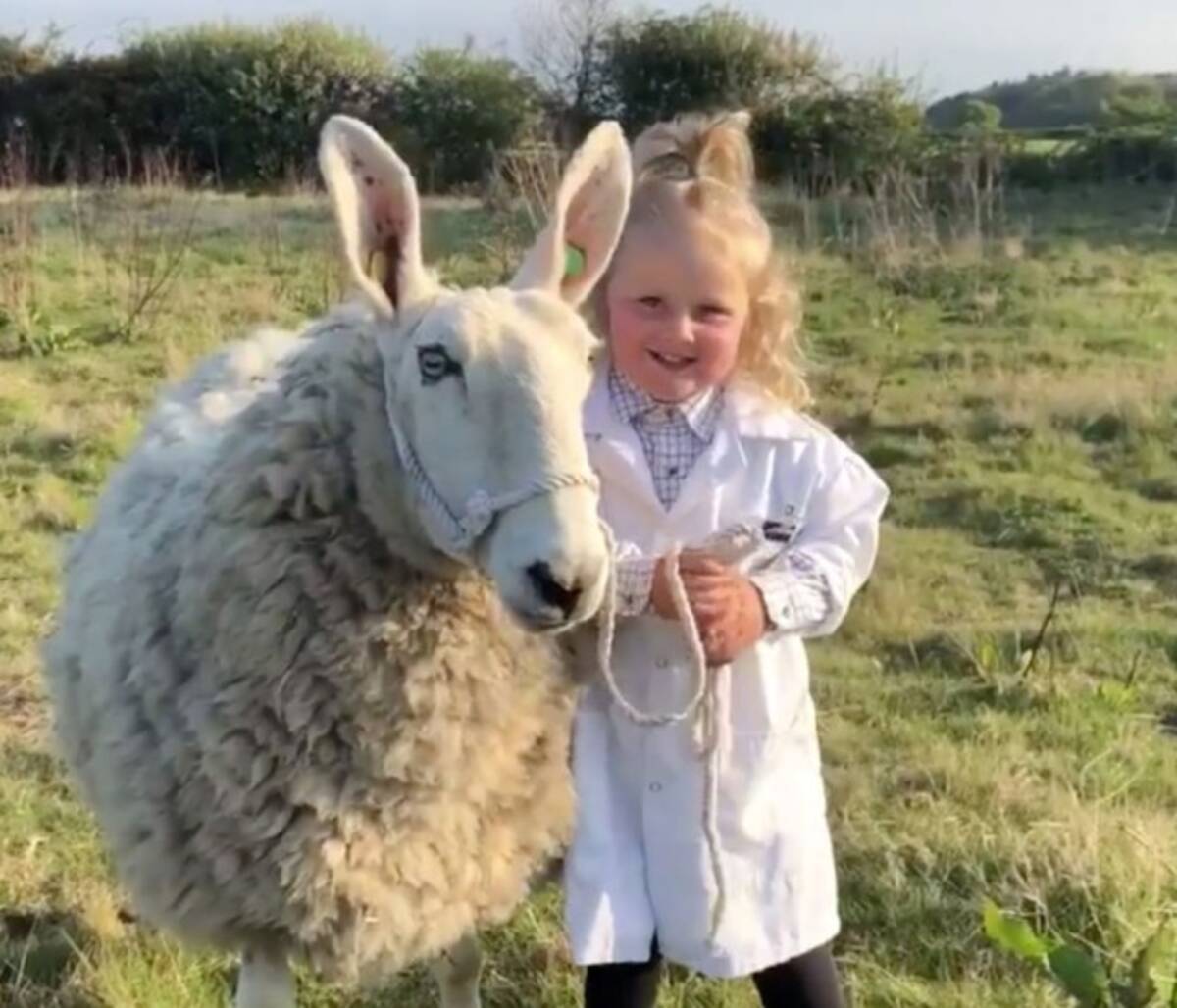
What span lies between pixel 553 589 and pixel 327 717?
687 millimetres

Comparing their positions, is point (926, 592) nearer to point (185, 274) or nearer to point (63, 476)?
point (63, 476)

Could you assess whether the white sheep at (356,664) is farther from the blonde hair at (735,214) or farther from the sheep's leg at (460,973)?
the sheep's leg at (460,973)

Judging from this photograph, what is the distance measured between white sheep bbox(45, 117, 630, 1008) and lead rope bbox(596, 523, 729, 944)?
19 centimetres

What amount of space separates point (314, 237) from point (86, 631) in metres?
10.7

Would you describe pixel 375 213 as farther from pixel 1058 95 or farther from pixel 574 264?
pixel 1058 95

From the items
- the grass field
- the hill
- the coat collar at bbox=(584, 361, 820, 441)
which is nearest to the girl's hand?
the coat collar at bbox=(584, 361, 820, 441)

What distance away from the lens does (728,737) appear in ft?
9.43

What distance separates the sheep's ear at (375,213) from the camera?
2.73 meters

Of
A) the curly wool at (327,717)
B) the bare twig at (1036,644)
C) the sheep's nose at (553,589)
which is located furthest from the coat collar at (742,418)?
the bare twig at (1036,644)

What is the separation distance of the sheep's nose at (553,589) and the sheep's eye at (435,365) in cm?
37

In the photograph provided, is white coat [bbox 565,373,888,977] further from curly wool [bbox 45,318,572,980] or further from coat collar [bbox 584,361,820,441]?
curly wool [bbox 45,318,572,980]

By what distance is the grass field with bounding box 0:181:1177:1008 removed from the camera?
380 centimetres

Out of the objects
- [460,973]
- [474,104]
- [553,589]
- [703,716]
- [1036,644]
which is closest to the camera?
[553,589]

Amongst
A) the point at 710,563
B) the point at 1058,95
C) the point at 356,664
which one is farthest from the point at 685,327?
the point at 1058,95
